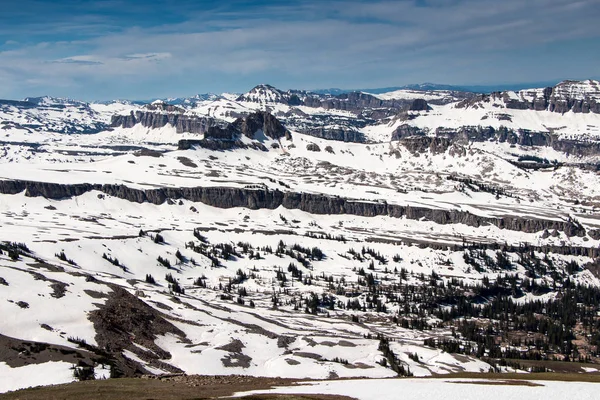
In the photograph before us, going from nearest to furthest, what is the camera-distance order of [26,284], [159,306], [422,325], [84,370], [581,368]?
[84,370] < [26,284] < [159,306] < [581,368] < [422,325]

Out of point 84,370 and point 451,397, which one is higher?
point 451,397

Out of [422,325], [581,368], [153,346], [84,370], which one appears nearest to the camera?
[84,370]

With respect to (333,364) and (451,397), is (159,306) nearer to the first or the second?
(333,364)

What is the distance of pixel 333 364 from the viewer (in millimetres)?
114312

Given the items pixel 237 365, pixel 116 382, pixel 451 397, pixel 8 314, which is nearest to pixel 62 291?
pixel 8 314

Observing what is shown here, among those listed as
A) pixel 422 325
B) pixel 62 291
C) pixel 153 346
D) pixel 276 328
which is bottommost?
pixel 422 325

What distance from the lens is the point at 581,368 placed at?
144750 mm

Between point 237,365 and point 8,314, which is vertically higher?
point 8,314

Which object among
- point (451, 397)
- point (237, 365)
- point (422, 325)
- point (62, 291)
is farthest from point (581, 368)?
point (62, 291)

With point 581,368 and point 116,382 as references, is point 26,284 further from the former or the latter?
point 581,368

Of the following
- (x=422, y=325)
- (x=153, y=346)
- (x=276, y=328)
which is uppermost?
(x=153, y=346)

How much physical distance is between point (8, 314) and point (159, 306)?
42232 mm

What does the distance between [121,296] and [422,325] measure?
105035 mm

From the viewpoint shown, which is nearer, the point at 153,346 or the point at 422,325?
the point at 153,346
